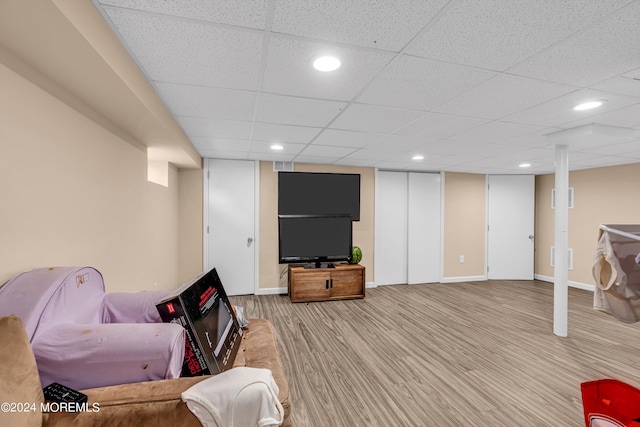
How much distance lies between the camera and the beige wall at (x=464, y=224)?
233 inches

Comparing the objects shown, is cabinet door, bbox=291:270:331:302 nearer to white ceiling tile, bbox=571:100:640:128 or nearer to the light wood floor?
the light wood floor

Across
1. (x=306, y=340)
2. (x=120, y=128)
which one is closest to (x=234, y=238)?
(x=306, y=340)

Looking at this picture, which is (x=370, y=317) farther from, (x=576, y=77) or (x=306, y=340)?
(x=576, y=77)

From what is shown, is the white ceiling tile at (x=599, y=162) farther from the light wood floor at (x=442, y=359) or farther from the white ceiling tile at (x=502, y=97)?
the white ceiling tile at (x=502, y=97)

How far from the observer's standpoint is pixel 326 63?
1.65 m

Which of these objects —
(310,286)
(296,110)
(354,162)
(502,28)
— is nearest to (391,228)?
(354,162)

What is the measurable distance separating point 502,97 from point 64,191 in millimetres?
2962

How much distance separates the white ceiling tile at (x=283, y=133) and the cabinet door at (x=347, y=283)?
2262 millimetres

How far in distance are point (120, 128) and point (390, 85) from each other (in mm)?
2201

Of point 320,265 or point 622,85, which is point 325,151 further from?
point 622,85

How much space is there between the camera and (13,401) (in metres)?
0.78

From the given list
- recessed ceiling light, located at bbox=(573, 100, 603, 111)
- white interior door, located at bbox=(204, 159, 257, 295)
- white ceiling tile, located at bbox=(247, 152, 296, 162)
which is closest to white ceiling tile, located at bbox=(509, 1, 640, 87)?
recessed ceiling light, located at bbox=(573, 100, 603, 111)

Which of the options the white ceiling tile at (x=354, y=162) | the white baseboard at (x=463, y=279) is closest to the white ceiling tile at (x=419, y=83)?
the white ceiling tile at (x=354, y=162)

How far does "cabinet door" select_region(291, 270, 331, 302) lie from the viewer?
176 inches
